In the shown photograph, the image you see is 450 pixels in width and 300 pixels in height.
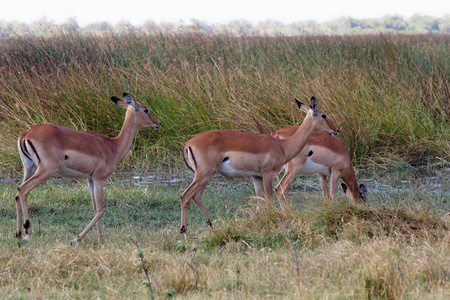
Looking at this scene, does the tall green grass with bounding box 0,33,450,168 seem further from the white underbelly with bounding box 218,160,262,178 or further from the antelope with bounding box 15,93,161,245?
the antelope with bounding box 15,93,161,245

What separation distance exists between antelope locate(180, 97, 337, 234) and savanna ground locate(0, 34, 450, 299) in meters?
0.37

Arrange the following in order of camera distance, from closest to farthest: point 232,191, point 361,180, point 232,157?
point 232,157 < point 232,191 < point 361,180

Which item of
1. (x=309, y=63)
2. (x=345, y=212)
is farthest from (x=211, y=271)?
(x=309, y=63)

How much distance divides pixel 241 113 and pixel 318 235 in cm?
469

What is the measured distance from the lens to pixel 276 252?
15.6ft

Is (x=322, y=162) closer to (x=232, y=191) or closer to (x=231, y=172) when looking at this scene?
(x=232, y=191)

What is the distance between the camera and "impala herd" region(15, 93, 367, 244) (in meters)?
5.34

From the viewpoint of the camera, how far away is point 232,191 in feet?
26.0

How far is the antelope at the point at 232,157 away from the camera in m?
5.80

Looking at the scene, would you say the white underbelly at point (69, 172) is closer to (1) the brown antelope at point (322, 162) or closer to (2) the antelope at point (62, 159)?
(2) the antelope at point (62, 159)

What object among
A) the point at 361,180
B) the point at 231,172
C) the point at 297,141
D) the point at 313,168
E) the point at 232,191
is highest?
the point at 297,141

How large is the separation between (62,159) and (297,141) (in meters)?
2.40

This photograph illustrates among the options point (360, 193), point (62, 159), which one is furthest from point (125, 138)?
point (360, 193)

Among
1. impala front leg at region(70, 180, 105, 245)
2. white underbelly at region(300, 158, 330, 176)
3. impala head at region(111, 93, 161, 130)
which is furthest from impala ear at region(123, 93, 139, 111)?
white underbelly at region(300, 158, 330, 176)
